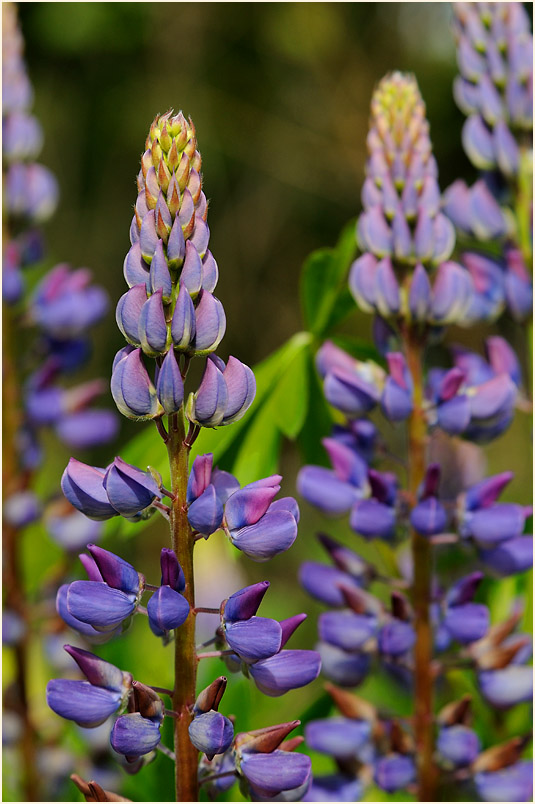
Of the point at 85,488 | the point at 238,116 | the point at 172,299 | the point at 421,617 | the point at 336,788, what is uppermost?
the point at 238,116

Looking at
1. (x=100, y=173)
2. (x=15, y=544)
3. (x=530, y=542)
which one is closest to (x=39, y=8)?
(x=100, y=173)

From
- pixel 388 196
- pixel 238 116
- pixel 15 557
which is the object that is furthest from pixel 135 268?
pixel 238 116

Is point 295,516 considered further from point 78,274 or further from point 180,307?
point 78,274

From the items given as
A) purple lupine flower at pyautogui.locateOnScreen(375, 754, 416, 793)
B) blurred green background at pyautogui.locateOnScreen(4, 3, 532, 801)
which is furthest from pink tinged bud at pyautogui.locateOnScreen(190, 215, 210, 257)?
blurred green background at pyautogui.locateOnScreen(4, 3, 532, 801)

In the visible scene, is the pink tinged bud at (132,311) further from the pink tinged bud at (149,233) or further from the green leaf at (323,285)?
the green leaf at (323,285)

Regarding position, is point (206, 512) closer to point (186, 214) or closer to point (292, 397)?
point (186, 214)
